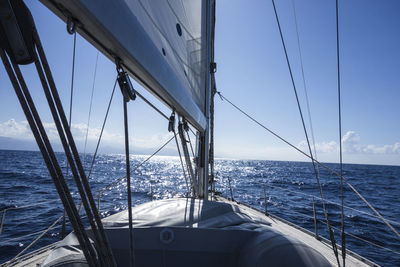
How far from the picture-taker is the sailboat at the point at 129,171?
2.26 ft

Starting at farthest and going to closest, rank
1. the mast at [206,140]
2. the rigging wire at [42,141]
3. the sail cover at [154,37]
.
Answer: the mast at [206,140], the sail cover at [154,37], the rigging wire at [42,141]

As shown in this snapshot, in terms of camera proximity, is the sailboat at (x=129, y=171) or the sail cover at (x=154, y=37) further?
the sail cover at (x=154, y=37)

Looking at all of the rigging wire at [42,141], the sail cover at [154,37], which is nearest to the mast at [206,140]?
the sail cover at [154,37]

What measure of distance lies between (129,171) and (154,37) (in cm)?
106

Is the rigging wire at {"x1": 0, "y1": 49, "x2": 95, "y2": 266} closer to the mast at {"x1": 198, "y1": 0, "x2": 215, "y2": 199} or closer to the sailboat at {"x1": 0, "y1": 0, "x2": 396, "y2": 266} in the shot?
the sailboat at {"x1": 0, "y1": 0, "x2": 396, "y2": 266}

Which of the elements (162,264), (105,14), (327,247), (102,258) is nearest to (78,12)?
(105,14)

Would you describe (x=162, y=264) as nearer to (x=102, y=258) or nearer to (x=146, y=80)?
(x=102, y=258)

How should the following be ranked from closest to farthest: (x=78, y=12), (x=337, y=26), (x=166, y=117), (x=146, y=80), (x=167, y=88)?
(x=78, y=12), (x=146, y=80), (x=167, y=88), (x=337, y=26), (x=166, y=117)

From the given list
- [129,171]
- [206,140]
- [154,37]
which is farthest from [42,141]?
[206,140]

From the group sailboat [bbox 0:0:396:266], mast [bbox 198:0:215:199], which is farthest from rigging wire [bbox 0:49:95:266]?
mast [bbox 198:0:215:199]

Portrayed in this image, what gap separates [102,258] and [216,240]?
35.4 inches

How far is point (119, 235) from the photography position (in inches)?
60.8

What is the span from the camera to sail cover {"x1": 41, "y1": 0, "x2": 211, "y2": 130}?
2.61 feet

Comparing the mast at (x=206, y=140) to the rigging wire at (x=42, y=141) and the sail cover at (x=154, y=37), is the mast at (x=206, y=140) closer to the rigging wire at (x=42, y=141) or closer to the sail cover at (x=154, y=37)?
the sail cover at (x=154, y=37)
